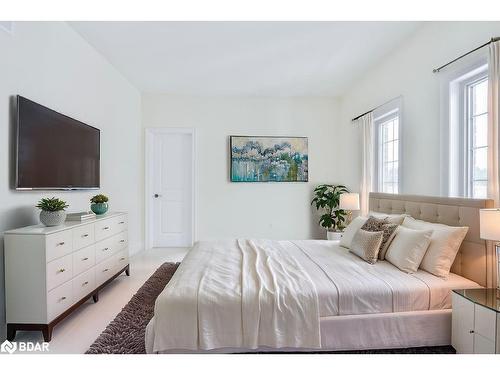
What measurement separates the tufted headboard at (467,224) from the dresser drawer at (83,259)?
3085 mm

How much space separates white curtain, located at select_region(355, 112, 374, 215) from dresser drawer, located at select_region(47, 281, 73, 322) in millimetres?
3670

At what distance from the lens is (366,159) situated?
3.99 m

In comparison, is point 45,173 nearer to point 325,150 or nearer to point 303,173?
point 303,173

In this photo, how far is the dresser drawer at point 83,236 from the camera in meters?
2.31

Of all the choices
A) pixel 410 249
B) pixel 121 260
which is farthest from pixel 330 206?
pixel 121 260

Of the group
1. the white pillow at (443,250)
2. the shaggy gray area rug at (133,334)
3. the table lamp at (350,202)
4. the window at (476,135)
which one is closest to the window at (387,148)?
the table lamp at (350,202)

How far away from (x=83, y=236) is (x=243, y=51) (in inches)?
→ 105

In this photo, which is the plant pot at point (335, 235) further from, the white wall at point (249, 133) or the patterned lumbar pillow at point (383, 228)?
the patterned lumbar pillow at point (383, 228)

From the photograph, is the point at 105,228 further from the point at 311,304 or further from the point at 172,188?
the point at 172,188

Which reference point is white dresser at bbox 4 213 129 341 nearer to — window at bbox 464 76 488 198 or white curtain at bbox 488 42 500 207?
white curtain at bbox 488 42 500 207

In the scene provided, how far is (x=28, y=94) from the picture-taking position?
2.30 meters

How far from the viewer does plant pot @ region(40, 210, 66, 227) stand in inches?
86.2
